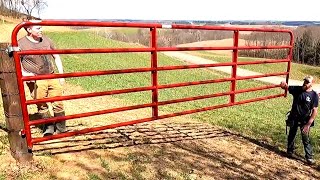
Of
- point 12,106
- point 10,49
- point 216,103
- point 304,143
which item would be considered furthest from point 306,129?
point 216,103

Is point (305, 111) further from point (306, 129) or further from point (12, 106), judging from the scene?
point (12, 106)

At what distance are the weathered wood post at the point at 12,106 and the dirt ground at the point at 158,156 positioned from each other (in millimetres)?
151

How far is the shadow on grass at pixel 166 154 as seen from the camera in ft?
14.6

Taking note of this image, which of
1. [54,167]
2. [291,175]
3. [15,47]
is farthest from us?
[291,175]

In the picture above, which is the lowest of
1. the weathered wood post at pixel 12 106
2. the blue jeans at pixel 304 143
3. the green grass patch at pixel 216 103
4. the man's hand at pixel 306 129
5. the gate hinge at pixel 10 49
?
the green grass patch at pixel 216 103

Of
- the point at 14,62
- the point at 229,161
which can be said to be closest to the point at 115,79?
the point at 229,161

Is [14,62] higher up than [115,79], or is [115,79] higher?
[14,62]

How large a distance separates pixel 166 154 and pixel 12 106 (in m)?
2.30

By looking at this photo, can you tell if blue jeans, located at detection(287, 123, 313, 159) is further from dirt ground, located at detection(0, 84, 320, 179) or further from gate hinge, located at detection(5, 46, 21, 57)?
gate hinge, located at detection(5, 46, 21, 57)

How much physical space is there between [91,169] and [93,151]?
19.7 inches

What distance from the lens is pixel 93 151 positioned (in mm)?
4578

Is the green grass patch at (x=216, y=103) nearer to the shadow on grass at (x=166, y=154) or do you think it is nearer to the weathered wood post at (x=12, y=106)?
the shadow on grass at (x=166, y=154)

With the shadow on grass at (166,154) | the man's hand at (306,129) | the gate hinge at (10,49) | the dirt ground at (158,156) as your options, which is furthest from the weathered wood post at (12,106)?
the man's hand at (306,129)

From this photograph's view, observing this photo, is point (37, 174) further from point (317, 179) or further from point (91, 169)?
point (317, 179)
